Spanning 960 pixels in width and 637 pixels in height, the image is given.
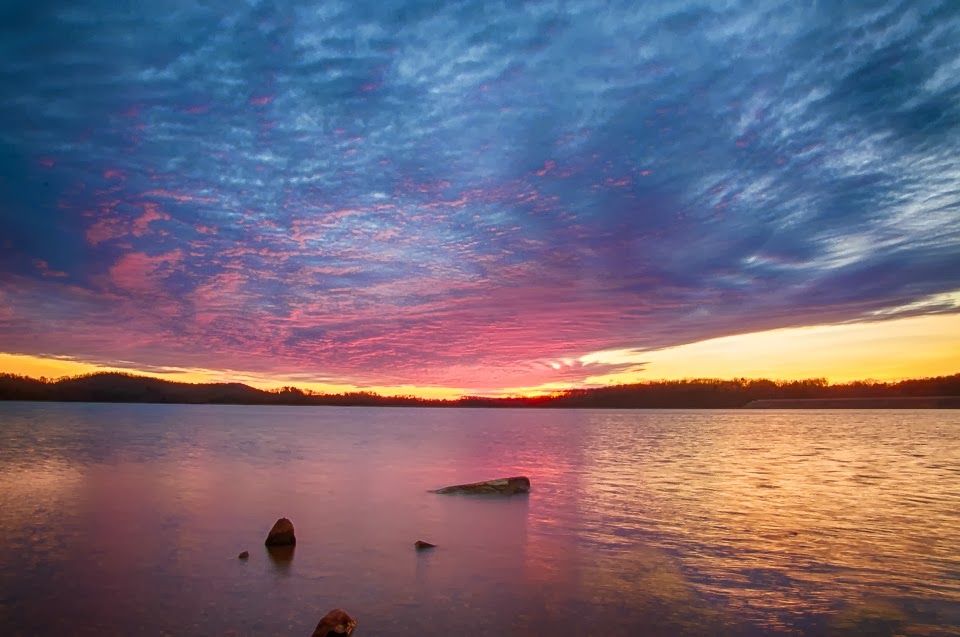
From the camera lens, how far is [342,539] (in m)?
22.2

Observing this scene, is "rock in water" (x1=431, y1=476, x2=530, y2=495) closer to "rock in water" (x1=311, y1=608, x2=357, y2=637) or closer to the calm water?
the calm water

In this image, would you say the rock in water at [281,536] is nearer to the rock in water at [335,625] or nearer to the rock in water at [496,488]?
the rock in water at [335,625]

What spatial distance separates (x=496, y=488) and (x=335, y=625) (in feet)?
74.8

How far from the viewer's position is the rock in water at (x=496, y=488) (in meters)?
34.2

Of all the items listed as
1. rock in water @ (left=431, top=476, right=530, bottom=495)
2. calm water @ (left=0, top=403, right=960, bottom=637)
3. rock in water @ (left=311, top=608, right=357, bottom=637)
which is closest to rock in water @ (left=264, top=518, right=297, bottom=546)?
calm water @ (left=0, top=403, right=960, bottom=637)

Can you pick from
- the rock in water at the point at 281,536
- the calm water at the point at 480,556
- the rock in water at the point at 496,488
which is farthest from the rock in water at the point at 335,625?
the rock in water at the point at 496,488

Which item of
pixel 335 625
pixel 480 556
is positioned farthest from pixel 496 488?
pixel 335 625

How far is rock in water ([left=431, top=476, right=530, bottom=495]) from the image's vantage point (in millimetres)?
34219

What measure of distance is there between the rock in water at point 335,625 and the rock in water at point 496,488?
22.1 m

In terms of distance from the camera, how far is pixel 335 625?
12227 millimetres

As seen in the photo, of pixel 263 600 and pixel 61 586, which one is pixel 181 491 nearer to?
pixel 61 586

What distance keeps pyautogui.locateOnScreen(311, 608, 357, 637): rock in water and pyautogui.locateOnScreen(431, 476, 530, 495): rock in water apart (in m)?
22.1

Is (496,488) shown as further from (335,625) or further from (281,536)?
(335,625)

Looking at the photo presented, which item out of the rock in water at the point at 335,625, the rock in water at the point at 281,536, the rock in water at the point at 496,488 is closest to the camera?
the rock in water at the point at 335,625
